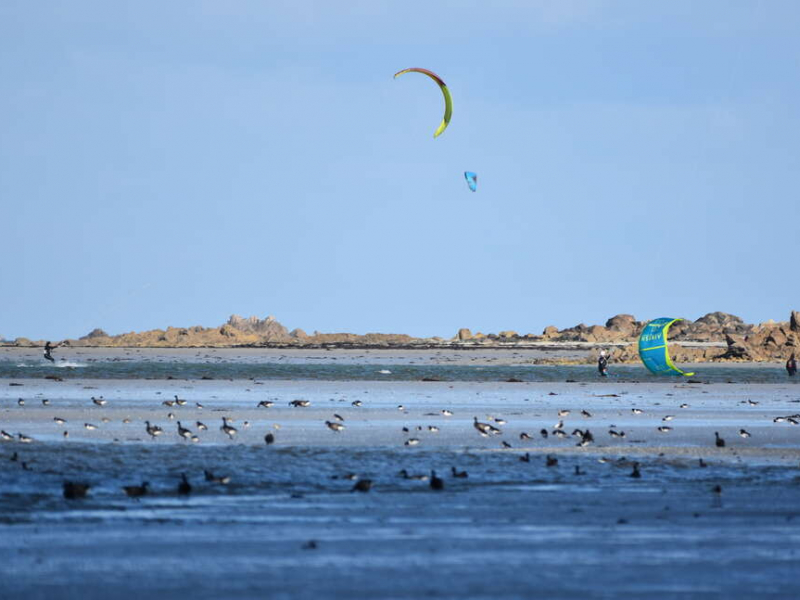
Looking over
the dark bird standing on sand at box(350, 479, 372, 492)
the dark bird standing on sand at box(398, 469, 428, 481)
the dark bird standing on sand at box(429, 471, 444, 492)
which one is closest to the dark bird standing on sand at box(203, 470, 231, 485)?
the dark bird standing on sand at box(350, 479, 372, 492)

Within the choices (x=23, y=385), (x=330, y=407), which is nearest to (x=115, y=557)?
(x=330, y=407)

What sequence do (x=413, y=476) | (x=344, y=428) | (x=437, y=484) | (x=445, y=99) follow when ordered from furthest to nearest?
1. (x=445, y=99)
2. (x=344, y=428)
3. (x=413, y=476)
4. (x=437, y=484)

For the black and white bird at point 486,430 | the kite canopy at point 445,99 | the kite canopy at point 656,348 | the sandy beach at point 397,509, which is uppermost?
the kite canopy at point 445,99

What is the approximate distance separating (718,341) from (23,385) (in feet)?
465

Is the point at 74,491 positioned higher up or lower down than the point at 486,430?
lower down

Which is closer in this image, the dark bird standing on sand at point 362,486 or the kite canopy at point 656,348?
the dark bird standing on sand at point 362,486

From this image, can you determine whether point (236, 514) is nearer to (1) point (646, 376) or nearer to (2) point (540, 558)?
(2) point (540, 558)

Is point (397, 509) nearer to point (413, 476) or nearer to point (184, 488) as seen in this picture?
point (184, 488)

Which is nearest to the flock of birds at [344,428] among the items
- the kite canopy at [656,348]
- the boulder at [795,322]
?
the kite canopy at [656,348]

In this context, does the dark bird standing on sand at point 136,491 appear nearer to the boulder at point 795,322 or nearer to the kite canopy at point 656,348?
the kite canopy at point 656,348

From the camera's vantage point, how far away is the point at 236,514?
1858 centimetres

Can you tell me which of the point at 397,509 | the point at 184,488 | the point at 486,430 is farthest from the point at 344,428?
the point at 397,509

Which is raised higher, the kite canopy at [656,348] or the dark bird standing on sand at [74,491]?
the kite canopy at [656,348]

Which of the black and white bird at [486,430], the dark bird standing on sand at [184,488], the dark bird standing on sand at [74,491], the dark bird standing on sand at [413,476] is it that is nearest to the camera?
the dark bird standing on sand at [74,491]
